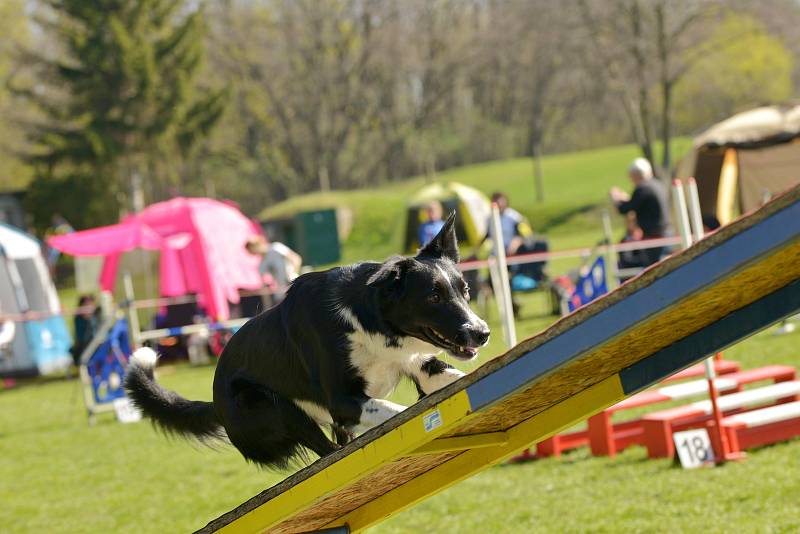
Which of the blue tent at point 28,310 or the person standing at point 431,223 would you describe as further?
the blue tent at point 28,310

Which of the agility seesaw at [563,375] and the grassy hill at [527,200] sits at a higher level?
the agility seesaw at [563,375]

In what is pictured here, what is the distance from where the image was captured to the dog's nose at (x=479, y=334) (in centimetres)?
286

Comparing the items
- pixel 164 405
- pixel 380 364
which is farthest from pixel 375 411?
pixel 164 405

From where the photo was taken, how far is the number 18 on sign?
18.2ft

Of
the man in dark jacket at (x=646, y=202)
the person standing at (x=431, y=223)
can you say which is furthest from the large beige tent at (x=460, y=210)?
the man in dark jacket at (x=646, y=202)

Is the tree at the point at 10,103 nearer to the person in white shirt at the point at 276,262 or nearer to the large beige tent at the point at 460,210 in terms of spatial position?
the large beige tent at the point at 460,210

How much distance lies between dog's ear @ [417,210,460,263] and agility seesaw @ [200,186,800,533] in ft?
1.87

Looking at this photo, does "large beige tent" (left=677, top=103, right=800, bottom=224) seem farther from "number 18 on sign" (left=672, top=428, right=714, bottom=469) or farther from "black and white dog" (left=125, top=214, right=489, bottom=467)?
"black and white dog" (left=125, top=214, right=489, bottom=467)

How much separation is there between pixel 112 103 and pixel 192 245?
77.4 feet

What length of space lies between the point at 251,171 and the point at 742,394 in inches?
1745

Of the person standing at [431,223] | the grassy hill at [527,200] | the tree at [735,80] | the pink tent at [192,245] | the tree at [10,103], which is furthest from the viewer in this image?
the tree at [735,80]

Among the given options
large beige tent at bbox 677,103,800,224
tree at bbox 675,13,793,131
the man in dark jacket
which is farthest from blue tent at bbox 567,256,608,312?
tree at bbox 675,13,793,131

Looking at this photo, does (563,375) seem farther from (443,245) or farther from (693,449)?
(693,449)

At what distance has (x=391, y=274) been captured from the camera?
286 centimetres
